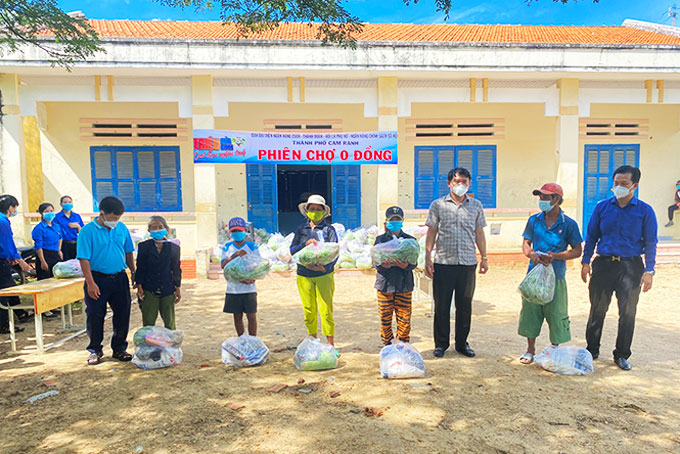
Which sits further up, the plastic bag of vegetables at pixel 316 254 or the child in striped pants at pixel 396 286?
the plastic bag of vegetables at pixel 316 254

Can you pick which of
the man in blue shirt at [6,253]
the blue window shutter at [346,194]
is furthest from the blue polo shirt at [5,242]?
the blue window shutter at [346,194]

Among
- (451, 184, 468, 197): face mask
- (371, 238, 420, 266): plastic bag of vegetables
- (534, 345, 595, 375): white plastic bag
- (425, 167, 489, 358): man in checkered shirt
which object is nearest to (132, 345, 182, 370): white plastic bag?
(371, 238, 420, 266): plastic bag of vegetables

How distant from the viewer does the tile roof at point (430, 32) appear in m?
9.86

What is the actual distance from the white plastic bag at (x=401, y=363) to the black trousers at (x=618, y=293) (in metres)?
1.73

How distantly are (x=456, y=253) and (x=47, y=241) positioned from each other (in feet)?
17.5

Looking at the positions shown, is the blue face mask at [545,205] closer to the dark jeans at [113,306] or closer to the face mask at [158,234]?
the face mask at [158,234]

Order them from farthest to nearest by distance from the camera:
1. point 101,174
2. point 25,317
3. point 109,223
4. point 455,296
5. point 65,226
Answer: point 101,174 → point 65,226 → point 25,317 → point 455,296 → point 109,223

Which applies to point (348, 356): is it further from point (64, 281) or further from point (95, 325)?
point (64, 281)

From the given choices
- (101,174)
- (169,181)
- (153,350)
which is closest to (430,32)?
(169,181)

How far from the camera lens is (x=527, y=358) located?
Result: 13.2 ft

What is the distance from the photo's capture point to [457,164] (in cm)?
1073

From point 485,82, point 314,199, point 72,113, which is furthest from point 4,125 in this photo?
point 485,82

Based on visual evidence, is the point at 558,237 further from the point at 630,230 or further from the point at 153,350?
the point at 153,350

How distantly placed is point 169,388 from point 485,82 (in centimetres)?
824
